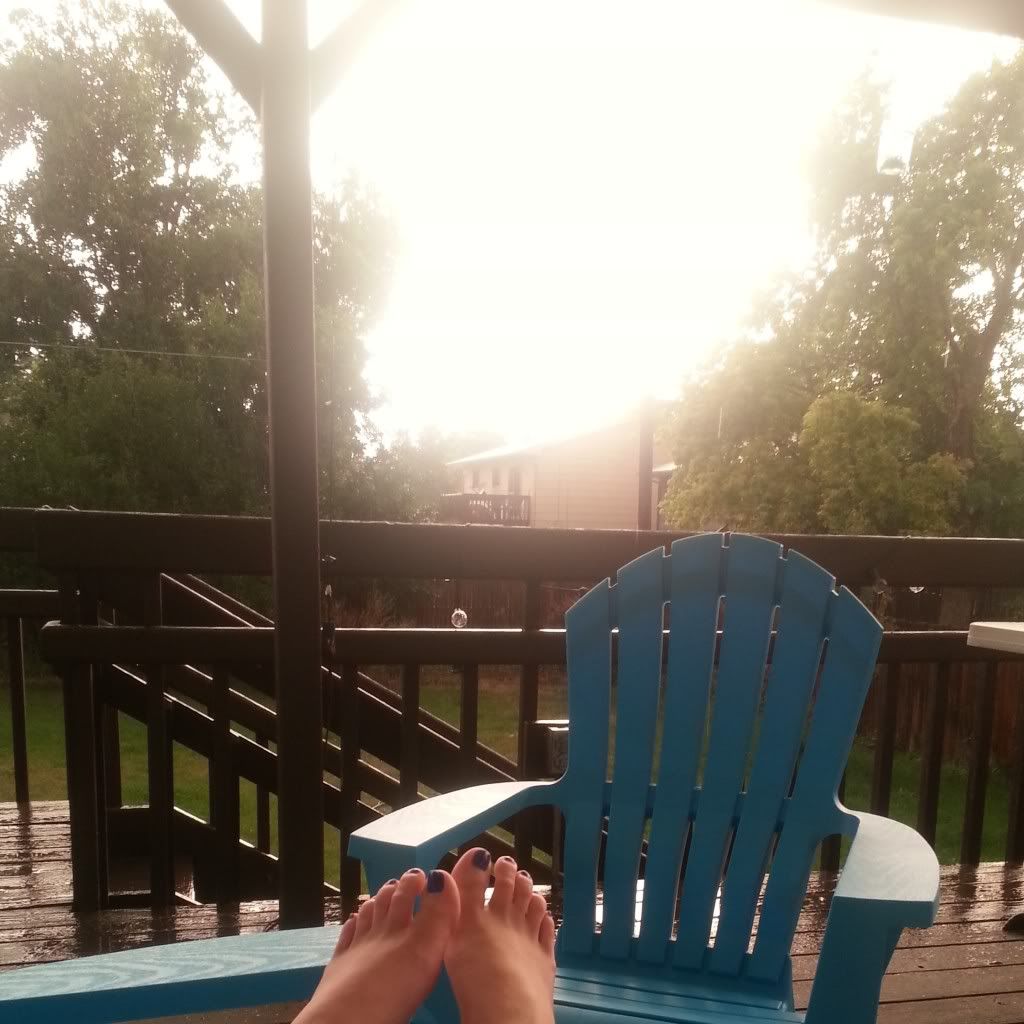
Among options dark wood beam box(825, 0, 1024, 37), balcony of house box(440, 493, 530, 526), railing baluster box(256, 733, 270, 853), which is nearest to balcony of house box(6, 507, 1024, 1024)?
railing baluster box(256, 733, 270, 853)

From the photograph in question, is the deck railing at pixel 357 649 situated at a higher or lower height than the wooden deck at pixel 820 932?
higher

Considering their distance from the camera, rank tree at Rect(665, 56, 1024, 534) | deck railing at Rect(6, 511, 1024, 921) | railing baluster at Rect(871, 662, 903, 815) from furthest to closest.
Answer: tree at Rect(665, 56, 1024, 534) → railing baluster at Rect(871, 662, 903, 815) → deck railing at Rect(6, 511, 1024, 921)

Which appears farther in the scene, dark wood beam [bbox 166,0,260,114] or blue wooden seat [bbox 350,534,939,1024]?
dark wood beam [bbox 166,0,260,114]

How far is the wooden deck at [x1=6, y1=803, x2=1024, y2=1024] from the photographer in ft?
5.30

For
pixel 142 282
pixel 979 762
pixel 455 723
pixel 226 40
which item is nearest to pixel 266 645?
pixel 226 40

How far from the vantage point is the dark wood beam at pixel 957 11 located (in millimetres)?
1969

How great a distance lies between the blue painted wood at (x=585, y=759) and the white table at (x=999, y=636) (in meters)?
0.94

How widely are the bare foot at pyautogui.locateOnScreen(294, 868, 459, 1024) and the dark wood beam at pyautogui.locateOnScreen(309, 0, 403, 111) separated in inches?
56.6

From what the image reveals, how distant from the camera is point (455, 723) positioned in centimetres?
599

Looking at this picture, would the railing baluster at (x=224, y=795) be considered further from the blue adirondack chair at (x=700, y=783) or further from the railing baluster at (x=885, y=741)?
the railing baluster at (x=885, y=741)

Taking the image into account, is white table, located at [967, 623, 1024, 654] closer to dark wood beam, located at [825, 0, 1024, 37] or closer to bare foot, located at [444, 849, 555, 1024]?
bare foot, located at [444, 849, 555, 1024]

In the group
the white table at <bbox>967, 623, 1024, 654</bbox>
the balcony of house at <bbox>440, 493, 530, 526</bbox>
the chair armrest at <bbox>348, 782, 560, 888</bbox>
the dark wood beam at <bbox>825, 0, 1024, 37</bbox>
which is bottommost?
the balcony of house at <bbox>440, 493, 530, 526</bbox>

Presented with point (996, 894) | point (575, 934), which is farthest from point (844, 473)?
point (575, 934)

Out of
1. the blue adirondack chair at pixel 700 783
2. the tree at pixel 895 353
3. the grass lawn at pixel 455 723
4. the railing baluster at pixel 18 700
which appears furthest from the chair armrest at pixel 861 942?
the tree at pixel 895 353
